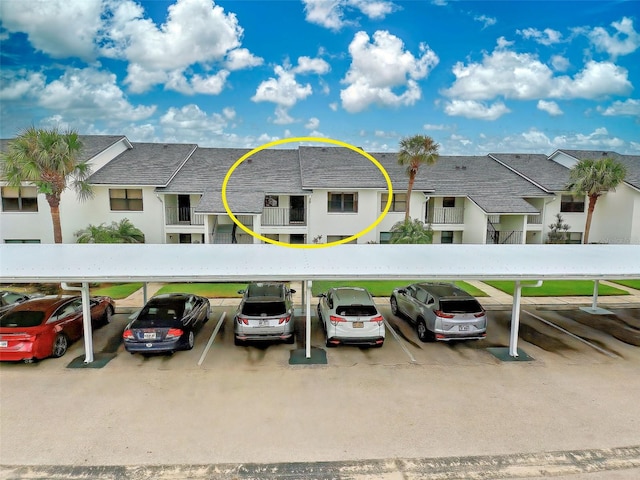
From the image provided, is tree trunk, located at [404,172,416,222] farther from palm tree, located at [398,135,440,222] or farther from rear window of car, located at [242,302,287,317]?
rear window of car, located at [242,302,287,317]

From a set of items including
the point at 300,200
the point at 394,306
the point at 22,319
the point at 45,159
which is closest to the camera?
the point at 22,319

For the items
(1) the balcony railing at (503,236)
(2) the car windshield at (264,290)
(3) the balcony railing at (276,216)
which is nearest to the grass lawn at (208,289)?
(3) the balcony railing at (276,216)

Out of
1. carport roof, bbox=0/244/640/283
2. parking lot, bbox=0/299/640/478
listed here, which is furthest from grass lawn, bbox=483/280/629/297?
parking lot, bbox=0/299/640/478

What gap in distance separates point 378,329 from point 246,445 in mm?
4977

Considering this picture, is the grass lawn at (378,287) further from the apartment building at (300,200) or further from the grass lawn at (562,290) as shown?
the apartment building at (300,200)

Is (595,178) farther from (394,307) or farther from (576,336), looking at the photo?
(394,307)

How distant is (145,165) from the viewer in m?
26.1

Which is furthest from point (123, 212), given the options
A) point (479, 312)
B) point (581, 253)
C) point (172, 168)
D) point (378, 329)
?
point (581, 253)

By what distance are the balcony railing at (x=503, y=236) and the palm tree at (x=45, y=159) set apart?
23.1 m

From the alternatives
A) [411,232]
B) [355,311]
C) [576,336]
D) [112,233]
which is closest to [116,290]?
[112,233]

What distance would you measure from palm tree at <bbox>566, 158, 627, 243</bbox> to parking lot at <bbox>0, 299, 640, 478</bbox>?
52.1 feet

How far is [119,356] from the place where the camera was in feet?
37.2

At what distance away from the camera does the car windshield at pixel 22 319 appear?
1063cm

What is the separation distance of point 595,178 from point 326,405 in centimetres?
2397
